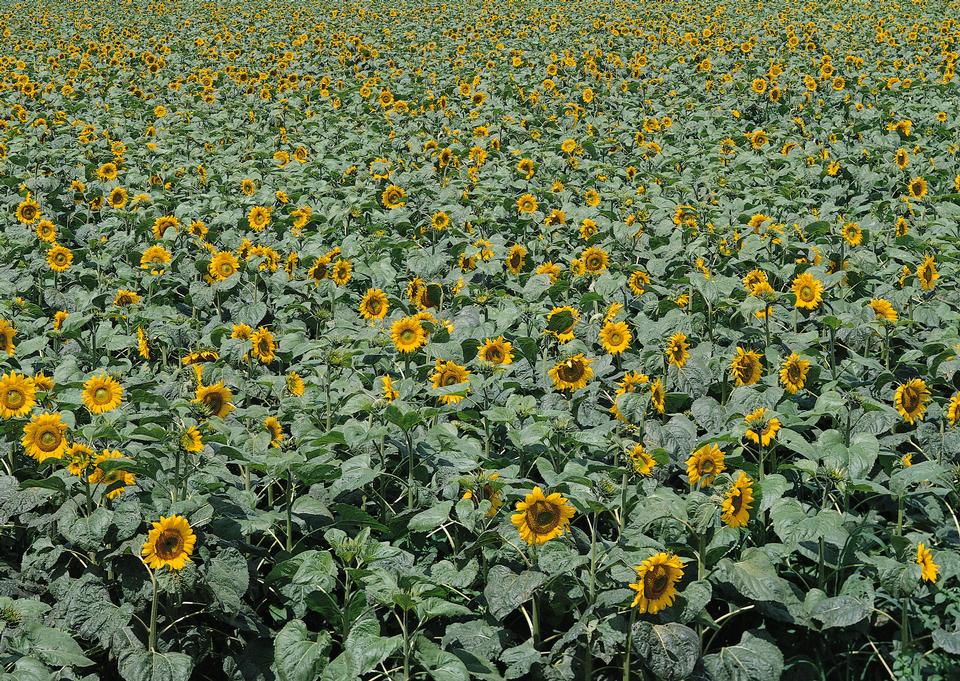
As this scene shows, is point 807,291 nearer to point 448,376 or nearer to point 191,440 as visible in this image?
point 448,376

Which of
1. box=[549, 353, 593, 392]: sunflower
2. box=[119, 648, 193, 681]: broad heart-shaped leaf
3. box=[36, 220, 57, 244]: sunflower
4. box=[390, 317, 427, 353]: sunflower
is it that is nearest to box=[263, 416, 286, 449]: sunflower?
box=[390, 317, 427, 353]: sunflower

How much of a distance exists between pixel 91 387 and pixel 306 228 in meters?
3.09

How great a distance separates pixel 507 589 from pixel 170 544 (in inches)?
38.1

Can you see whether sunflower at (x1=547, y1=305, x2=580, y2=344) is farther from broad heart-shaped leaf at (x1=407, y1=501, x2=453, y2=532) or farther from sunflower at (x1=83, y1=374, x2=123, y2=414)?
sunflower at (x1=83, y1=374, x2=123, y2=414)

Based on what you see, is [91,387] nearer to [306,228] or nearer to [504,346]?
[504,346]

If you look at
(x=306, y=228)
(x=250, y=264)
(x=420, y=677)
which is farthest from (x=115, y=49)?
(x=420, y=677)

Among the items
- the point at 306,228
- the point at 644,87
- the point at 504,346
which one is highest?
the point at 504,346

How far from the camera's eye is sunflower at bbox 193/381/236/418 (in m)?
3.52

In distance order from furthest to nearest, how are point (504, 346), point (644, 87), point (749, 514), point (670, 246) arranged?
point (644, 87), point (670, 246), point (504, 346), point (749, 514)

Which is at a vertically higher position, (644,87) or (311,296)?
(311,296)

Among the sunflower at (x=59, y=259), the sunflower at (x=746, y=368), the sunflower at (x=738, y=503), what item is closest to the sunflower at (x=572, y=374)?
the sunflower at (x=746, y=368)

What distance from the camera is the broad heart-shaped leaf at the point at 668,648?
7.87 feet

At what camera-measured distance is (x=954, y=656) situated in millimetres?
2666

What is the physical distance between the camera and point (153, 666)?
2.46 metres
